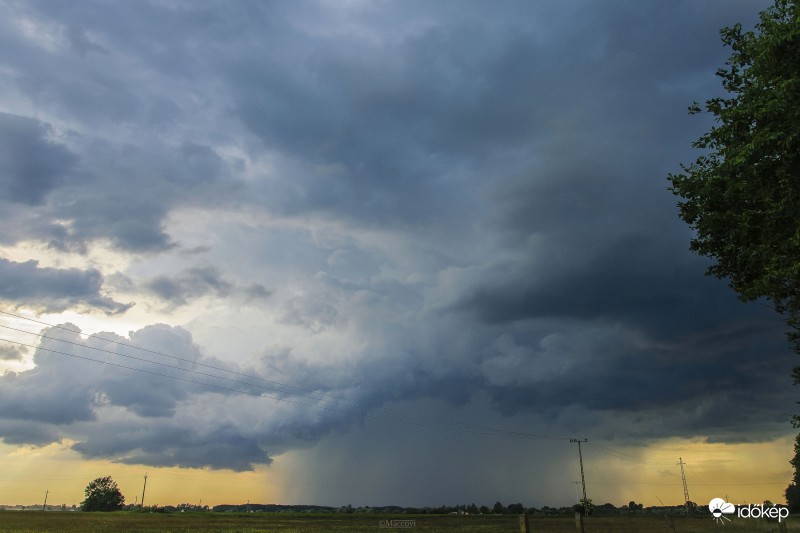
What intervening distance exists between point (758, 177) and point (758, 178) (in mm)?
51

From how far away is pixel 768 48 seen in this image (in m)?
20.7

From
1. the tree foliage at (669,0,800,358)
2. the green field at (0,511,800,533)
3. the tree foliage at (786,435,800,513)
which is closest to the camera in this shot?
Answer: the tree foliage at (669,0,800,358)

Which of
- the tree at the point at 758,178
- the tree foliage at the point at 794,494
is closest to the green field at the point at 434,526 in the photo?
the tree at the point at 758,178

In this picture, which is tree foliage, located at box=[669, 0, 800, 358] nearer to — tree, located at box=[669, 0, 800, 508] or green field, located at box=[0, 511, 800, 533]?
tree, located at box=[669, 0, 800, 508]

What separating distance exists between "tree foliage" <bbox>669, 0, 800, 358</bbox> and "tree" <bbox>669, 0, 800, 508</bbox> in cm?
3

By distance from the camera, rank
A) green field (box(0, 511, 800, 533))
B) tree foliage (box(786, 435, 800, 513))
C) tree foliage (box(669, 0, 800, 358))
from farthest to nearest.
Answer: tree foliage (box(786, 435, 800, 513)) → green field (box(0, 511, 800, 533)) → tree foliage (box(669, 0, 800, 358))

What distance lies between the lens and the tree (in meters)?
20.3

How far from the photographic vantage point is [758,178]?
2173 centimetres

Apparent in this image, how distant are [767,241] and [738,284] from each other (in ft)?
15.5

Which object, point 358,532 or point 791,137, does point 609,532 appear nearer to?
Result: point 358,532

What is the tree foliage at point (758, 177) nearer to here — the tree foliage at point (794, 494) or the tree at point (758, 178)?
the tree at point (758, 178)

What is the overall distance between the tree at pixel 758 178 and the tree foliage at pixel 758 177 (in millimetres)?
34

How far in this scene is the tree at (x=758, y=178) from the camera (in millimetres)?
20312

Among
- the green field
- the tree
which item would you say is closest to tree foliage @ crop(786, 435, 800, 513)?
the green field
